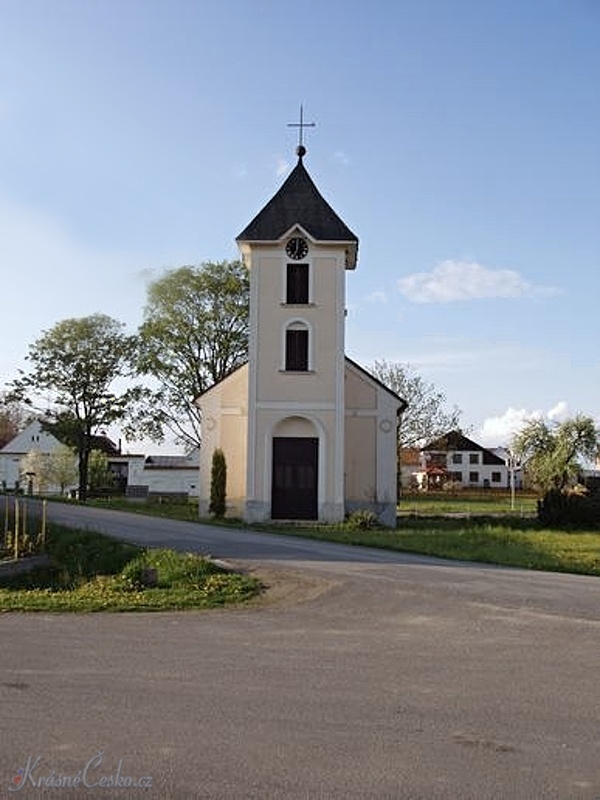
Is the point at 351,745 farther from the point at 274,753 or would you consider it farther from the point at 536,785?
the point at 536,785

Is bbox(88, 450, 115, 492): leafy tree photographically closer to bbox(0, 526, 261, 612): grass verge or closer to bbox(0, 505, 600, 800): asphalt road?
bbox(0, 526, 261, 612): grass verge

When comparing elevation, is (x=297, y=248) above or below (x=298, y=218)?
below

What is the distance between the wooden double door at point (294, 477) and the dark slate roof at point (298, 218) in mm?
7078

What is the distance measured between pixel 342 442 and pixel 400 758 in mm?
25254

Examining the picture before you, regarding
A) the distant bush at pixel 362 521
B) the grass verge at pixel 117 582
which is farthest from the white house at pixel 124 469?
the grass verge at pixel 117 582

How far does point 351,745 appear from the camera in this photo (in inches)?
243

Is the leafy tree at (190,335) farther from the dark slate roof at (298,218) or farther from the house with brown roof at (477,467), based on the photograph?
the house with brown roof at (477,467)

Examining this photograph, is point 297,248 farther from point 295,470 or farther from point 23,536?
point 23,536

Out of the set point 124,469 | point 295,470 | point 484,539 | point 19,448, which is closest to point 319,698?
point 484,539

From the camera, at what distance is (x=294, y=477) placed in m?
31.5

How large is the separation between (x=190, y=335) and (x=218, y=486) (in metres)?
20.2

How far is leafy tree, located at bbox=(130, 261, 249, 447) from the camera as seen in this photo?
51000 mm

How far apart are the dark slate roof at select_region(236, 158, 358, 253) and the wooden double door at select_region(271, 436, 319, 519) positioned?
7078mm

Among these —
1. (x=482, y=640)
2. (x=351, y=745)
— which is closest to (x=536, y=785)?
(x=351, y=745)
